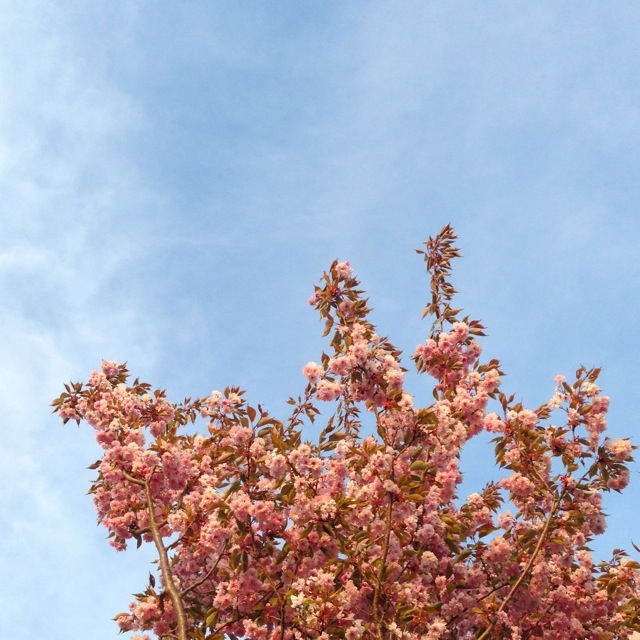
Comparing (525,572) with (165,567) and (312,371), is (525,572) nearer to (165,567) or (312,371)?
(312,371)

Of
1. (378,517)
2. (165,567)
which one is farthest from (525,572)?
(165,567)

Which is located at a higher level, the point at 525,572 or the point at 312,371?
the point at 312,371

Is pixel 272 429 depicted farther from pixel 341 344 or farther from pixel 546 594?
pixel 546 594

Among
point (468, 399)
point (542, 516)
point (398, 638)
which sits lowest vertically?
point (398, 638)

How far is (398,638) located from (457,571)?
1.33 meters

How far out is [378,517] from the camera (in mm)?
6922

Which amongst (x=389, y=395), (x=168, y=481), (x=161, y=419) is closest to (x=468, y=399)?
(x=389, y=395)

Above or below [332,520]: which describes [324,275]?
above

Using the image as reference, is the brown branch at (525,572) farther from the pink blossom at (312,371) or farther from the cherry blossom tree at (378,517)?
the pink blossom at (312,371)

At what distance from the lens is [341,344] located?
26.6ft

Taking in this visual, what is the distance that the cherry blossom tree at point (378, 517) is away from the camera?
6.67 metres

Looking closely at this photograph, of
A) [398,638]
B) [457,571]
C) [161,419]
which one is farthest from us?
[161,419]

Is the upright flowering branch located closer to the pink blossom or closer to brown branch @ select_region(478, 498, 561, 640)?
the pink blossom

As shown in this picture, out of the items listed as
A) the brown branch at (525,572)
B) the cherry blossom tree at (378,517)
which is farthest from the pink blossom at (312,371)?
the brown branch at (525,572)
